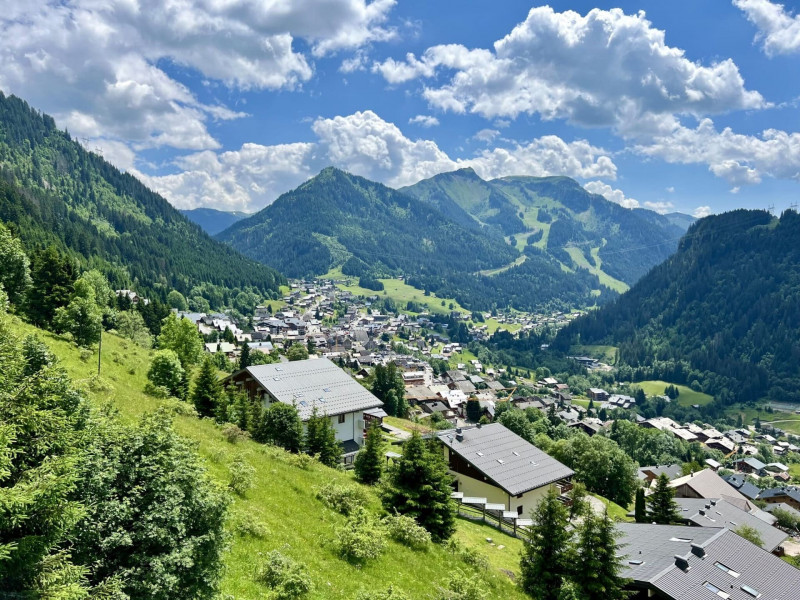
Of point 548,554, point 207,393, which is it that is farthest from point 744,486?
point 207,393

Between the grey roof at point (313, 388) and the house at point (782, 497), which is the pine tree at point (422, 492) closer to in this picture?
the grey roof at point (313, 388)

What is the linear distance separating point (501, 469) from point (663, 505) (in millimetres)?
18138

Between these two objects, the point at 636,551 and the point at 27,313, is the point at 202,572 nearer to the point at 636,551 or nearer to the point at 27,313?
the point at 636,551

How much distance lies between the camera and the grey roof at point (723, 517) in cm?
5637

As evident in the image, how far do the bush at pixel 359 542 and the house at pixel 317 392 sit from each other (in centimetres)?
2814

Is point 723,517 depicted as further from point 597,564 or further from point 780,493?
point 780,493

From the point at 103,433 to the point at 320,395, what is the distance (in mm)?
41279

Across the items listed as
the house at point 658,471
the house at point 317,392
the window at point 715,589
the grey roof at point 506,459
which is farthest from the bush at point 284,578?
the house at point 658,471

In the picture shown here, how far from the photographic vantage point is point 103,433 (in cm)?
1161

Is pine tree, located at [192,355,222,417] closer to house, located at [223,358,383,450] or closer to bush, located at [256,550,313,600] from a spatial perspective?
house, located at [223,358,383,450]

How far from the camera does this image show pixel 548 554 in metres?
27.2

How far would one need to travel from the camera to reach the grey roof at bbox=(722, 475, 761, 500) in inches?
4023

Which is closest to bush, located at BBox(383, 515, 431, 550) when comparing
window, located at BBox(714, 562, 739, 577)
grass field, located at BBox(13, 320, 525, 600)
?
grass field, located at BBox(13, 320, 525, 600)

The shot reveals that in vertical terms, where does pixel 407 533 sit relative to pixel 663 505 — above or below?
above
